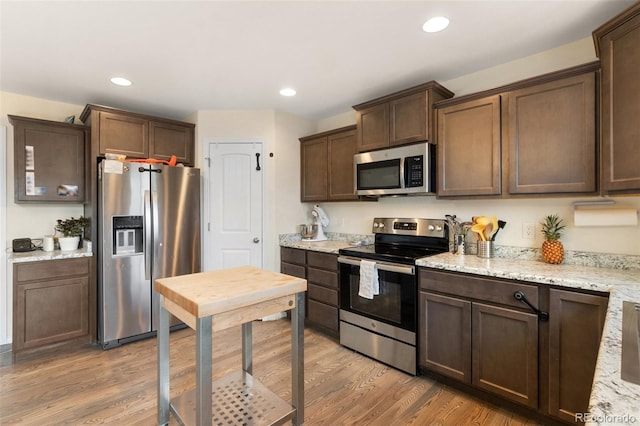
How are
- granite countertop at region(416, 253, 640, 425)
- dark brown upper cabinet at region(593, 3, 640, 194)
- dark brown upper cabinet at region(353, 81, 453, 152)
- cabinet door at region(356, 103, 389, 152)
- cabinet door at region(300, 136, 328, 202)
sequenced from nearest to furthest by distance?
granite countertop at region(416, 253, 640, 425) < dark brown upper cabinet at region(593, 3, 640, 194) < dark brown upper cabinet at region(353, 81, 453, 152) < cabinet door at region(356, 103, 389, 152) < cabinet door at region(300, 136, 328, 202)

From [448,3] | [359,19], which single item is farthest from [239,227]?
[448,3]

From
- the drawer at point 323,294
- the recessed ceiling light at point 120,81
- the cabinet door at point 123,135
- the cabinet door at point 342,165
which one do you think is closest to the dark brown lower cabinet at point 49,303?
the cabinet door at point 123,135

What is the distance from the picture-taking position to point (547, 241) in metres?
2.15

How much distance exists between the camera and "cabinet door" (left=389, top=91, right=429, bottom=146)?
8.39ft

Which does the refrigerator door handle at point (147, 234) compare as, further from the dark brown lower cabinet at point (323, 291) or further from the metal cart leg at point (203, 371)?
the metal cart leg at point (203, 371)

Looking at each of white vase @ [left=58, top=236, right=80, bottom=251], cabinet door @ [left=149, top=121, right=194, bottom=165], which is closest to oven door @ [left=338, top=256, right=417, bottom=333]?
cabinet door @ [left=149, top=121, right=194, bottom=165]

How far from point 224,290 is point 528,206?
226 centimetres

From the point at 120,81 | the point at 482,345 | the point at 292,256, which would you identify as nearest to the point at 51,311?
the point at 120,81

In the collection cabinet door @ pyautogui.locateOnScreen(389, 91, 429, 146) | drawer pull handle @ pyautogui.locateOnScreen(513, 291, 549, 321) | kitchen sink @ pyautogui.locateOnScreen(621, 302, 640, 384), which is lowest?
drawer pull handle @ pyautogui.locateOnScreen(513, 291, 549, 321)

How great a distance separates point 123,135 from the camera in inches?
125

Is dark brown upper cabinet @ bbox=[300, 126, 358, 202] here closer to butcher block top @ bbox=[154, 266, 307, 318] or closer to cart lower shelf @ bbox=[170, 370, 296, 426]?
butcher block top @ bbox=[154, 266, 307, 318]

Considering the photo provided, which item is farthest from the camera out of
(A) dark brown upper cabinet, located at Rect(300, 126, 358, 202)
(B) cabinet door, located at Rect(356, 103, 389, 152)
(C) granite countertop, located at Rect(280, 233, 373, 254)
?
(A) dark brown upper cabinet, located at Rect(300, 126, 358, 202)

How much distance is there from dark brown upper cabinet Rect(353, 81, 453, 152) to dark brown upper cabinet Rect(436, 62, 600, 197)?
0.40 feet

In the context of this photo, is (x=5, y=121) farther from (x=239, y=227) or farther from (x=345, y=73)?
(x=345, y=73)
